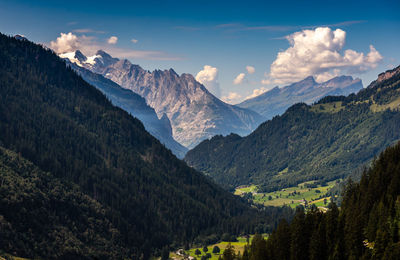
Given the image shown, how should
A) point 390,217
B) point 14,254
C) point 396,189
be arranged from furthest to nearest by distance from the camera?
point 14,254 → point 396,189 → point 390,217

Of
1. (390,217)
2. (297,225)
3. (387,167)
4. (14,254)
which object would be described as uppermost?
(387,167)

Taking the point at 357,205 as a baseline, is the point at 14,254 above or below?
below

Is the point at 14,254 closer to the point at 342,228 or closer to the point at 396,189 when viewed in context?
the point at 342,228

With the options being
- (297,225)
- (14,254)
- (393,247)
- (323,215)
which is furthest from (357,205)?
(14,254)

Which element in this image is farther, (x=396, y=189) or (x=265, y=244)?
(x=265, y=244)

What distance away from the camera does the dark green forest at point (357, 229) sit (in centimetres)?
10938

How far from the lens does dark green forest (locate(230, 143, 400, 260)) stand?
359 ft

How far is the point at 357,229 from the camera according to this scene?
117 metres

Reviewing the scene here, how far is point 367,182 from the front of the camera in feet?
510

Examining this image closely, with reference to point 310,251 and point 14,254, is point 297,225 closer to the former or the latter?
point 310,251

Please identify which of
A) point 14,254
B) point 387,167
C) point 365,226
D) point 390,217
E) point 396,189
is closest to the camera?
point 390,217

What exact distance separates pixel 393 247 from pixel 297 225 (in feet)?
123

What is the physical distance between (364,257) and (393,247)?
8.80m

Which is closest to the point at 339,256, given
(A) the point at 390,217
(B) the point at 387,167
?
(A) the point at 390,217
